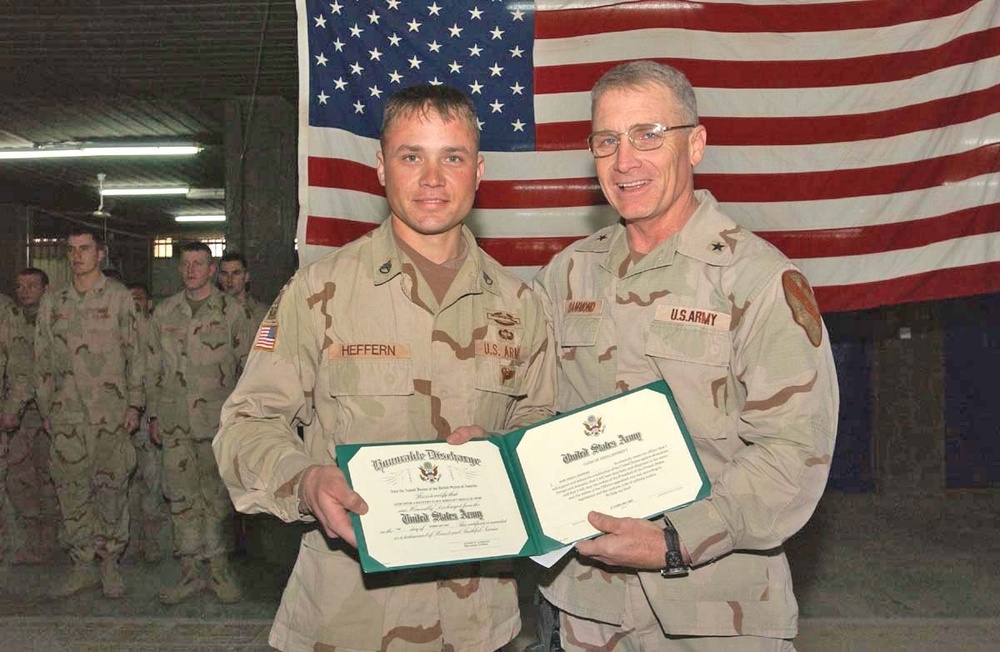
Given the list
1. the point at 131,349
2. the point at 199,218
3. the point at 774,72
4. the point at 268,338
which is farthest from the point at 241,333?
the point at 199,218

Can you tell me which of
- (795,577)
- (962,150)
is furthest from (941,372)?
(962,150)

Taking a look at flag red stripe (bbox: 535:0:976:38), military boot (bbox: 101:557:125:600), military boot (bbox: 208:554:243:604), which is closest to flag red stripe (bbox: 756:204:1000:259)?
flag red stripe (bbox: 535:0:976:38)

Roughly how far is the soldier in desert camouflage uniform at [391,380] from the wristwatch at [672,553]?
0.43m

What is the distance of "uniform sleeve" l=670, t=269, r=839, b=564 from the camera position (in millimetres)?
1739

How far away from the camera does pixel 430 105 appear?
6.30ft

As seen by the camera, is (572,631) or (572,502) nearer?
(572,502)

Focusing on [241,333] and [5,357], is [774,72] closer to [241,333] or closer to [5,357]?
[241,333]

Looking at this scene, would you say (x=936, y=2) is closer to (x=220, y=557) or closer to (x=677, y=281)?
(x=677, y=281)

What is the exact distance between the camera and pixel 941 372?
8031mm

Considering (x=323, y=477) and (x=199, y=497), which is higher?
(x=323, y=477)

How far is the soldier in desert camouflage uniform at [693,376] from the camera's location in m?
1.76

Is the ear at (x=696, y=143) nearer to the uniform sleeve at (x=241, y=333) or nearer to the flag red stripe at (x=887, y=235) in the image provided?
A: the flag red stripe at (x=887, y=235)

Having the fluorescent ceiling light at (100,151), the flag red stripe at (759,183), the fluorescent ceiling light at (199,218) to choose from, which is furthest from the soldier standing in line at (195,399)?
the fluorescent ceiling light at (199,218)

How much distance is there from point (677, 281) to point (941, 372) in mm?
7008
